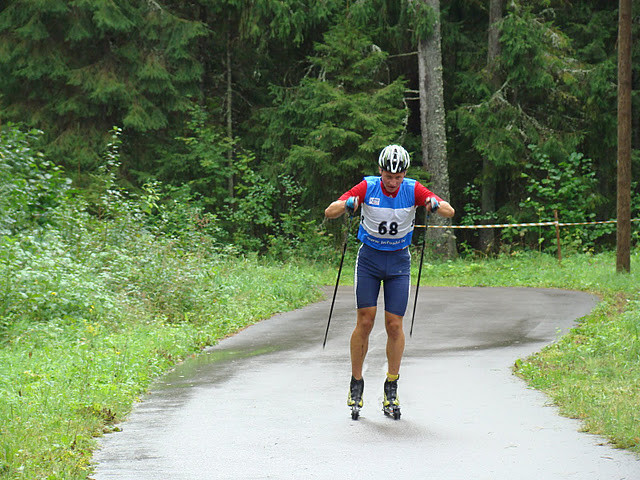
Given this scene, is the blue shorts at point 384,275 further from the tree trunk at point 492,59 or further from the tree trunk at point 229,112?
the tree trunk at point 229,112

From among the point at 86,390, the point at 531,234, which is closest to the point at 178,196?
the point at 531,234

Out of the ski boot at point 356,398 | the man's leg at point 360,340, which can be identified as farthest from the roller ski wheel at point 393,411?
the man's leg at point 360,340

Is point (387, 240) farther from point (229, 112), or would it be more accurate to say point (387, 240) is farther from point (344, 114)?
point (229, 112)

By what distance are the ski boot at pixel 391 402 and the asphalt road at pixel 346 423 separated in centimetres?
8

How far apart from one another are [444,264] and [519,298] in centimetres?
816

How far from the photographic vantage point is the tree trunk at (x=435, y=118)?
2766cm

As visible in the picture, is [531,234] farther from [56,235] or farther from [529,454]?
[529,454]

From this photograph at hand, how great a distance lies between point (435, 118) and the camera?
28016mm

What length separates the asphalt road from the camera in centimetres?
601

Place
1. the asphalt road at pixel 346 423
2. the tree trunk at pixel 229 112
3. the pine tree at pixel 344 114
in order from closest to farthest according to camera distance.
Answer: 1. the asphalt road at pixel 346 423
2. the pine tree at pixel 344 114
3. the tree trunk at pixel 229 112

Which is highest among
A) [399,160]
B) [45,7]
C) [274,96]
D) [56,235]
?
[45,7]

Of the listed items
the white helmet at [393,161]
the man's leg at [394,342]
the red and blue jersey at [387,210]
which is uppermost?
the white helmet at [393,161]

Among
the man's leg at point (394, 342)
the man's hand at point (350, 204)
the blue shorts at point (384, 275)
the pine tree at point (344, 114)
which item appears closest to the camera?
the man's hand at point (350, 204)

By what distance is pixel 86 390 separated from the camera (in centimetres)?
816
